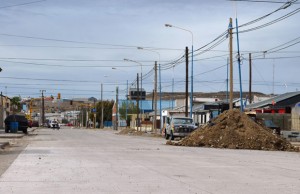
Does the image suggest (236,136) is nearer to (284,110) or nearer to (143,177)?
(143,177)

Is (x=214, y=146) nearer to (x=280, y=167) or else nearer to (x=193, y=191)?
(x=280, y=167)

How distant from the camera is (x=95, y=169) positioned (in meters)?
16.0

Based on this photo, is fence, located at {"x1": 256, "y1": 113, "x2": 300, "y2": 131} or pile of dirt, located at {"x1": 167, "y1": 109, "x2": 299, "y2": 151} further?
fence, located at {"x1": 256, "y1": 113, "x2": 300, "y2": 131}

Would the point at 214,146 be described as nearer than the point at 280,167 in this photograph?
No

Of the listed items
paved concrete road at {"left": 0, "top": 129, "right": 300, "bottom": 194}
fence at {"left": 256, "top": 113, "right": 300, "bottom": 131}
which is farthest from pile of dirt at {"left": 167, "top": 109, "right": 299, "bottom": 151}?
fence at {"left": 256, "top": 113, "right": 300, "bottom": 131}

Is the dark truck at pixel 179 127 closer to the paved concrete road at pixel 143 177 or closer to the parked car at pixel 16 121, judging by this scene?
the parked car at pixel 16 121

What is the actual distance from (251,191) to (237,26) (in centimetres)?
2959

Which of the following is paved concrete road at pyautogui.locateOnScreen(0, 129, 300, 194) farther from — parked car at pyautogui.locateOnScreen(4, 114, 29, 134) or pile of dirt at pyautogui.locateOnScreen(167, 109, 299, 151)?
parked car at pyautogui.locateOnScreen(4, 114, 29, 134)

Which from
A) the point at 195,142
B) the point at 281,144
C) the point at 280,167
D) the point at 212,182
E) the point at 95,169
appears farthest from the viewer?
the point at 195,142

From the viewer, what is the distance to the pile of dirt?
31.1m

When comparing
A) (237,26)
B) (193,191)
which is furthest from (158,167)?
(237,26)

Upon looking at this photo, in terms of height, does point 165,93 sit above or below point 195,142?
above

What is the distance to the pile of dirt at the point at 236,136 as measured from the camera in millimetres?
31078

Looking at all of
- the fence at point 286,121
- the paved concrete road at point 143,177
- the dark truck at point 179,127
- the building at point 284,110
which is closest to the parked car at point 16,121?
the dark truck at point 179,127
